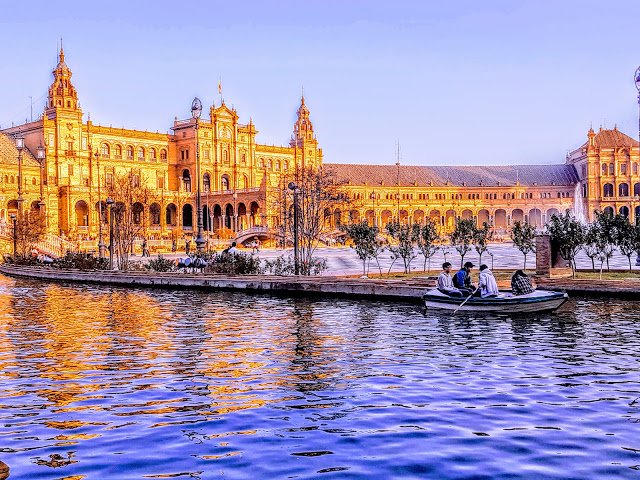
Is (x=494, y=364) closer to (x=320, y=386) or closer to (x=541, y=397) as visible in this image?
(x=541, y=397)

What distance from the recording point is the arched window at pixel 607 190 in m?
126

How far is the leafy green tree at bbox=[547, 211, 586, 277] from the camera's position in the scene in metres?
25.2

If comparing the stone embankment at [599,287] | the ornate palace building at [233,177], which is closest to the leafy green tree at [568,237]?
the stone embankment at [599,287]

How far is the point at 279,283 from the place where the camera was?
24750 millimetres

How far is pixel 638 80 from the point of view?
26.4m

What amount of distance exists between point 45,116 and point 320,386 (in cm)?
9015

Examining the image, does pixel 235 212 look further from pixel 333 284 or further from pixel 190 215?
pixel 333 284

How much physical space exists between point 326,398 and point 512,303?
8.87 meters

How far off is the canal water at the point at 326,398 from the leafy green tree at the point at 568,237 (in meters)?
8.15

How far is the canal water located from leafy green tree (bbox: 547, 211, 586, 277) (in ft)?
26.7

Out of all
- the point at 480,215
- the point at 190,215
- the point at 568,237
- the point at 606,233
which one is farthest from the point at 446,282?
the point at 480,215

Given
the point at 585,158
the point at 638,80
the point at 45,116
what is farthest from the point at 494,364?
the point at 585,158

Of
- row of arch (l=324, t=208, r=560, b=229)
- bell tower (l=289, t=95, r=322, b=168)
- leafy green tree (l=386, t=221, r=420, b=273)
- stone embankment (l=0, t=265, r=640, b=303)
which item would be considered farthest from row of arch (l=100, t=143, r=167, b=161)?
leafy green tree (l=386, t=221, r=420, b=273)

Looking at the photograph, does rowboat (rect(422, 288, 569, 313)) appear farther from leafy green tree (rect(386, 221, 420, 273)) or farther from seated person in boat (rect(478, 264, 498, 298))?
leafy green tree (rect(386, 221, 420, 273))
